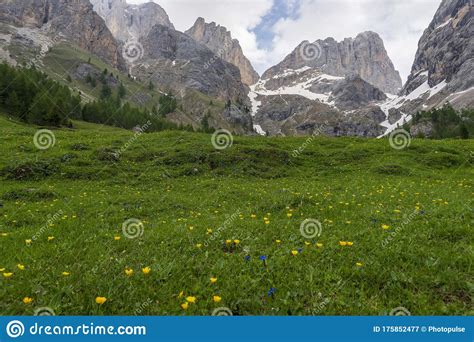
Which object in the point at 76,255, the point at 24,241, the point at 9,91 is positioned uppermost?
the point at 9,91

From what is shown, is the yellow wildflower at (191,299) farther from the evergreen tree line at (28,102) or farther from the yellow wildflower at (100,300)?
the evergreen tree line at (28,102)

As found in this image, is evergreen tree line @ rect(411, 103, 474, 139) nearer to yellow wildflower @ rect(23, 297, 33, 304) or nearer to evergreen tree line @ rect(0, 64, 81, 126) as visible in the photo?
evergreen tree line @ rect(0, 64, 81, 126)

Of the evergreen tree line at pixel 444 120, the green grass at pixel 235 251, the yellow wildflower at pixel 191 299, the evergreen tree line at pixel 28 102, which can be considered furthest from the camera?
the evergreen tree line at pixel 444 120

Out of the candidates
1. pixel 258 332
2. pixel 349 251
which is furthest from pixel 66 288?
pixel 349 251

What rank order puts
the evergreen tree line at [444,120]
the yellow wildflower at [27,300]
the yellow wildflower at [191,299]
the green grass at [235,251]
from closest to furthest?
the yellow wildflower at [27,300]
the yellow wildflower at [191,299]
the green grass at [235,251]
the evergreen tree line at [444,120]

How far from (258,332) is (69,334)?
3153mm

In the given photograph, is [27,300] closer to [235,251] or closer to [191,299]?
[191,299]

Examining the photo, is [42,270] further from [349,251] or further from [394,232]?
[394,232]

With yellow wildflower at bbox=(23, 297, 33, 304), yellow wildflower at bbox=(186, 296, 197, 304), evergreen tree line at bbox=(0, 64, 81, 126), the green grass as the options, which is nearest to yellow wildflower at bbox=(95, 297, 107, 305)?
the green grass

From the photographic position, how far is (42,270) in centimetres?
755

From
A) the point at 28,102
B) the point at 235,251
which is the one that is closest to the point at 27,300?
the point at 235,251

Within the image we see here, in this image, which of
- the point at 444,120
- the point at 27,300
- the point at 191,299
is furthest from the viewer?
the point at 444,120

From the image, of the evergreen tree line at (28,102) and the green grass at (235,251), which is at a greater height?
the evergreen tree line at (28,102)

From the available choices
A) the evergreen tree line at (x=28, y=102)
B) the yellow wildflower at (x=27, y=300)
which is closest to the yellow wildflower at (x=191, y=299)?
the yellow wildflower at (x=27, y=300)
